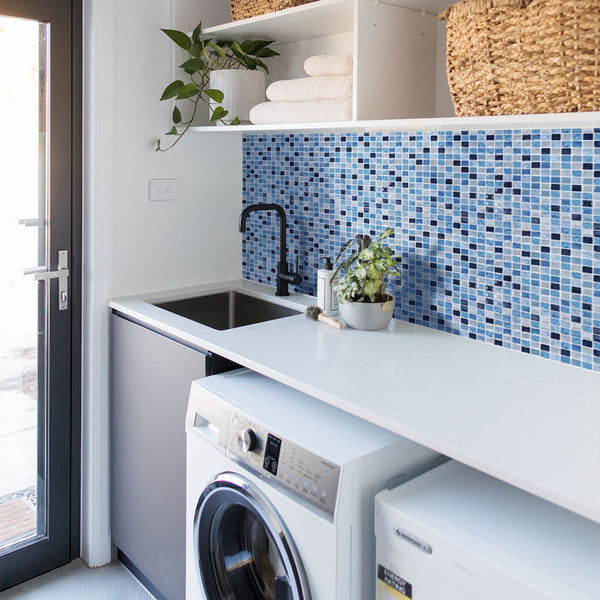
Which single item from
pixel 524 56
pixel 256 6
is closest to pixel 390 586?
pixel 524 56

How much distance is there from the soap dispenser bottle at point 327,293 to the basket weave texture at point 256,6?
788 millimetres

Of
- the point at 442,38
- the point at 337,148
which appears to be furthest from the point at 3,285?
the point at 442,38

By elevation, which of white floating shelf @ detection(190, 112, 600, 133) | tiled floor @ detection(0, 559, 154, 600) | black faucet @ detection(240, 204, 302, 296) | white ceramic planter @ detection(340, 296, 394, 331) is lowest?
tiled floor @ detection(0, 559, 154, 600)

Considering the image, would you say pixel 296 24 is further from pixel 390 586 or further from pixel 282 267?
pixel 390 586

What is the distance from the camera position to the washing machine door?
181 centimetres

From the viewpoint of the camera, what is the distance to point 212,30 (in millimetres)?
2387

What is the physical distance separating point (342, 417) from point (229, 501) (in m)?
0.37

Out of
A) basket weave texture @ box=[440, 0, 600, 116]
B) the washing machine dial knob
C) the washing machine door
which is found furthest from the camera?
the washing machine door

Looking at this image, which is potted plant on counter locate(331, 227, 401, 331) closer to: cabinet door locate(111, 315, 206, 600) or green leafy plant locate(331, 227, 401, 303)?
green leafy plant locate(331, 227, 401, 303)

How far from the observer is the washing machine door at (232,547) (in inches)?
71.1

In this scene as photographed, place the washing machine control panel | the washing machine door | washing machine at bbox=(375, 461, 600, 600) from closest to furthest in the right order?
washing machine at bbox=(375, 461, 600, 600)
the washing machine control panel
the washing machine door

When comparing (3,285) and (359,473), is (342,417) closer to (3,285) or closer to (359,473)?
(359,473)

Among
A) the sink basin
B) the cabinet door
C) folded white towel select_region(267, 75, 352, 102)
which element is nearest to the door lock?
the cabinet door

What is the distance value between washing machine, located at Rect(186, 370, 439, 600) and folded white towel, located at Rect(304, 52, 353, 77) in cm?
88
